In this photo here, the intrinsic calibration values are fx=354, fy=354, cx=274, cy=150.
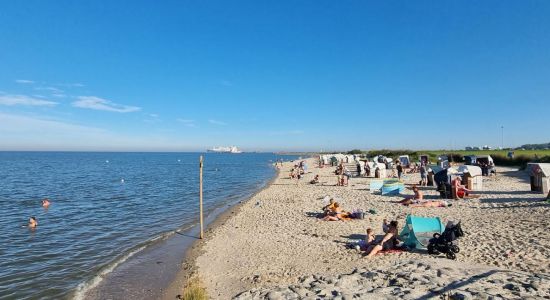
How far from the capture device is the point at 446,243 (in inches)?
380

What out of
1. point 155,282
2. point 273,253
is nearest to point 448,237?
point 273,253

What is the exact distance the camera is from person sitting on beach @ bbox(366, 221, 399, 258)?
Result: 1017 cm

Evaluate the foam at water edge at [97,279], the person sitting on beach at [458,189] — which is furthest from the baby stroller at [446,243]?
the person sitting on beach at [458,189]

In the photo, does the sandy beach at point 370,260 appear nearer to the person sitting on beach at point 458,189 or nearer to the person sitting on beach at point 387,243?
the person sitting on beach at point 387,243

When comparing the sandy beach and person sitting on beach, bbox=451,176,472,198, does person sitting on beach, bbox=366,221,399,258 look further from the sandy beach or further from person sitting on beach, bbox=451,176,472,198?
person sitting on beach, bbox=451,176,472,198

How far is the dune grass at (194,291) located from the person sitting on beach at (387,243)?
15.4ft

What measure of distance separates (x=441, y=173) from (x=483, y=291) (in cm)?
1625

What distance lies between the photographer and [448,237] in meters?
9.67

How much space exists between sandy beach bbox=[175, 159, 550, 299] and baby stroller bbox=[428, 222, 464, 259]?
23 centimetres

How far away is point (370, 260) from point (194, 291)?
4.72 meters

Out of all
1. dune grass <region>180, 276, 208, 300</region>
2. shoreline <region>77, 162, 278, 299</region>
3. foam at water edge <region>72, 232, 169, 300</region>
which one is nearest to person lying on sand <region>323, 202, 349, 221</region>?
shoreline <region>77, 162, 278, 299</region>

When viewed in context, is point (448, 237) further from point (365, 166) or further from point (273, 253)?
point (365, 166)

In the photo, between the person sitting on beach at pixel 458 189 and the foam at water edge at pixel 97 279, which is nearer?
the foam at water edge at pixel 97 279

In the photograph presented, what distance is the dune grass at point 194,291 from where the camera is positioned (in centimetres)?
796
